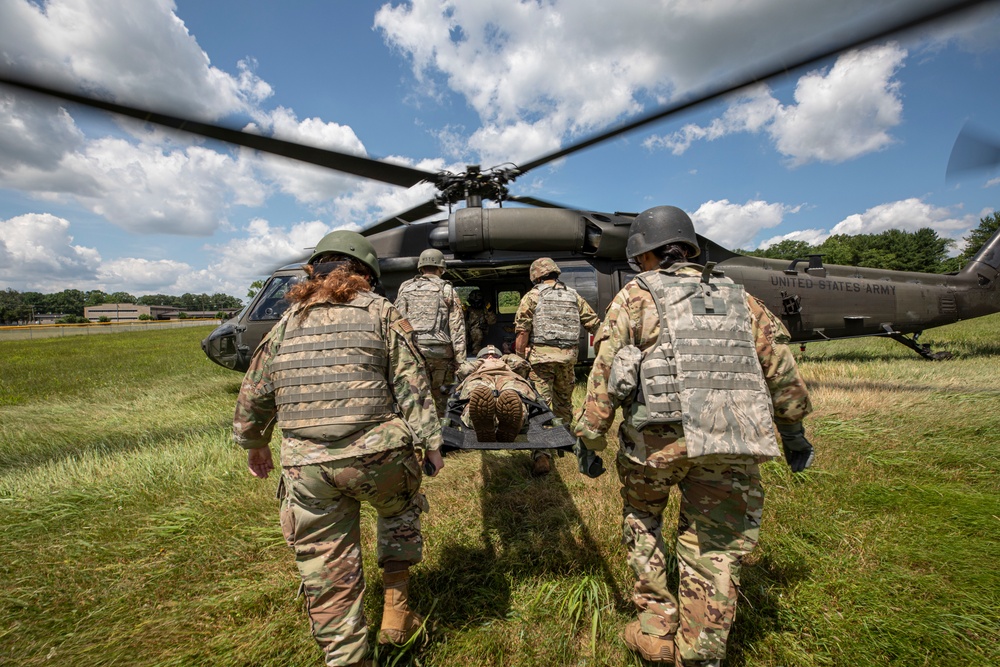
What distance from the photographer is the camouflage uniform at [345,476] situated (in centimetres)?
173

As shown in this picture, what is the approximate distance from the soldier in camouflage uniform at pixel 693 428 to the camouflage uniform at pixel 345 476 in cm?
77

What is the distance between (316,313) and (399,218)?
4887mm

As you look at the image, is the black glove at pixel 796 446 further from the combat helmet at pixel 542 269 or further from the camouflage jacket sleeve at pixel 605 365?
the combat helmet at pixel 542 269

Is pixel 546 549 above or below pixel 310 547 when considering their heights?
below

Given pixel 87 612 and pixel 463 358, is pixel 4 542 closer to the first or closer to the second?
pixel 87 612

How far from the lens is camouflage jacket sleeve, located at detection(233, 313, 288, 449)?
6.39ft

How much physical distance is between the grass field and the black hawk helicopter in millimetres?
2397

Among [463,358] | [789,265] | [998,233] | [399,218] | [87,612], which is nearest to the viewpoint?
[87,612]

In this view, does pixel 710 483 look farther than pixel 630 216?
No

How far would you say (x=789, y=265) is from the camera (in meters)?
6.90

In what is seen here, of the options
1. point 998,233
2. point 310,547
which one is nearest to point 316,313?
point 310,547

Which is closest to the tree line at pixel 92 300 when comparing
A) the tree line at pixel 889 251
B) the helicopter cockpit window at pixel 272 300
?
the tree line at pixel 889 251

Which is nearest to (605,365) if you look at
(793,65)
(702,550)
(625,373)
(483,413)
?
(625,373)

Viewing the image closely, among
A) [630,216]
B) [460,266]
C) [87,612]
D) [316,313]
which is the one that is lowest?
[87,612]
